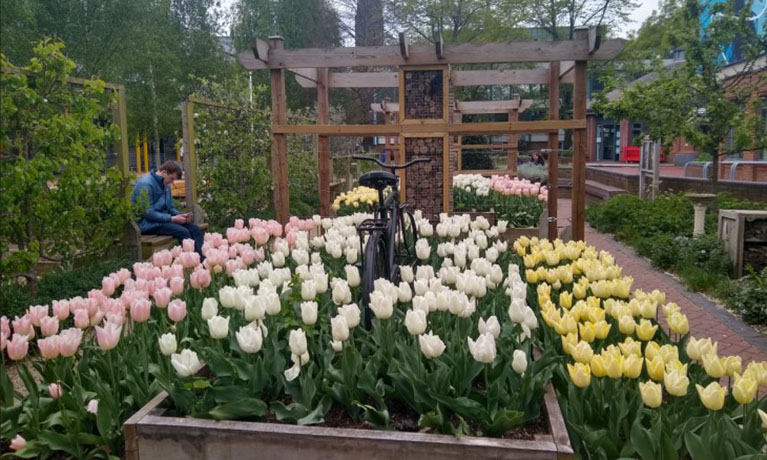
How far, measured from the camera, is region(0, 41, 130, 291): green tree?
459 cm

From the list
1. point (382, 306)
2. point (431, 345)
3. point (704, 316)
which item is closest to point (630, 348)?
point (431, 345)

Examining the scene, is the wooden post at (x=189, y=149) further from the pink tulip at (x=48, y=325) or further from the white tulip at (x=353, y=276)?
the pink tulip at (x=48, y=325)

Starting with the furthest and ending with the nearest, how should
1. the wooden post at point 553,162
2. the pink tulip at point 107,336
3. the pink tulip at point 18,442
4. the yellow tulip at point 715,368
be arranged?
the wooden post at point 553,162 < the pink tulip at point 107,336 < the pink tulip at point 18,442 < the yellow tulip at point 715,368

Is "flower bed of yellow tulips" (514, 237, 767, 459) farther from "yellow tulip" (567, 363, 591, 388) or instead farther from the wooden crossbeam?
the wooden crossbeam

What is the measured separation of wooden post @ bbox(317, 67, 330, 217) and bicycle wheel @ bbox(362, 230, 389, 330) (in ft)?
15.9

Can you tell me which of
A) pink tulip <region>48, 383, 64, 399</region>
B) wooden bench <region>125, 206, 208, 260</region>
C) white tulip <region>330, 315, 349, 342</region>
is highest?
white tulip <region>330, 315, 349, 342</region>

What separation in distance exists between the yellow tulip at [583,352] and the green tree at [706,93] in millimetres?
9983

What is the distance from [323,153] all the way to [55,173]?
481cm

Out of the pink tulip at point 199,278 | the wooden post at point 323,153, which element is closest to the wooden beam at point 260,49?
the wooden post at point 323,153

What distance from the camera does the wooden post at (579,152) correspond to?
7973mm

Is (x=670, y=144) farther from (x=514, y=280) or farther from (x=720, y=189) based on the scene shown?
(x=514, y=280)

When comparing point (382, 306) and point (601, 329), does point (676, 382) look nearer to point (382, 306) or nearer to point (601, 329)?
point (601, 329)

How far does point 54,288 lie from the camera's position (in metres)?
5.25

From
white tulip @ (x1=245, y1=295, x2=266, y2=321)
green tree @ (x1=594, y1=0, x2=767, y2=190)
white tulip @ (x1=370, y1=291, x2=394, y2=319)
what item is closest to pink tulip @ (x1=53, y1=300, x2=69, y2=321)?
white tulip @ (x1=245, y1=295, x2=266, y2=321)
